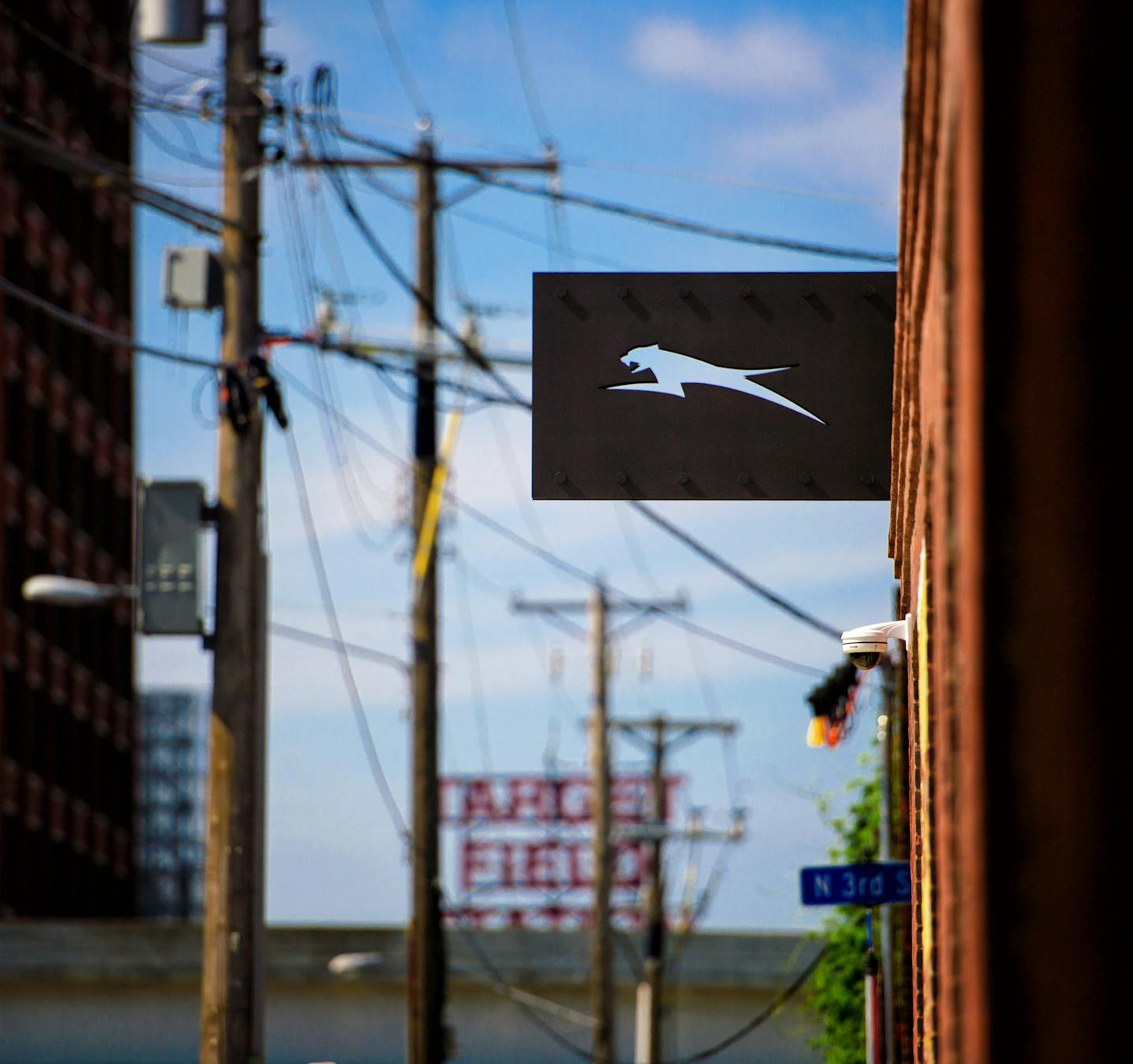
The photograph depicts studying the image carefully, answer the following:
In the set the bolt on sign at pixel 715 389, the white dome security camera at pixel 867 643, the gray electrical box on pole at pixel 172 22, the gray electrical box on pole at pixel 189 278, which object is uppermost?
the gray electrical box on pole at pixel 172 22

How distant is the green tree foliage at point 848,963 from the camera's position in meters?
19.5

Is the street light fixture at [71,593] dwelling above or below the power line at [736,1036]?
above

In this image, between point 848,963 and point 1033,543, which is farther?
point 848,963

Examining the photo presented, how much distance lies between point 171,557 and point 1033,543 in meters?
10.5

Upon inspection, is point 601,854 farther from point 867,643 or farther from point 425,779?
point 867,643

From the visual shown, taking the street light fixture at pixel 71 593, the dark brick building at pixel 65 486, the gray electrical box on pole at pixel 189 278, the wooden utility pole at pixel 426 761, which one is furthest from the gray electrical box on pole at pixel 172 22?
the dark brick building at pixel 65 486

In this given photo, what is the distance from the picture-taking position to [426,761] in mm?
20922

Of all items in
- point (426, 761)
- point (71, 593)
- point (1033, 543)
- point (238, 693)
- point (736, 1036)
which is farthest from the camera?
point (736, 1036)

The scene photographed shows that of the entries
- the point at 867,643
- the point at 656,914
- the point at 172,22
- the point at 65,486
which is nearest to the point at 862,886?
the point at 867,643

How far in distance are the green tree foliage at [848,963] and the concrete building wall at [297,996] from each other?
1007 cm

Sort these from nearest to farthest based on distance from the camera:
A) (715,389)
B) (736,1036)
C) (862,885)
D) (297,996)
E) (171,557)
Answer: (715,389) → (171,557) → (862,885) → (736,1036) → (297,996)

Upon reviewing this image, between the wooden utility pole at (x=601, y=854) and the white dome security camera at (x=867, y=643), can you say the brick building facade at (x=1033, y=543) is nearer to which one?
the white dome security camera at (x=867, y=643)

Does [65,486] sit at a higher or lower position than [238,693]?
higher

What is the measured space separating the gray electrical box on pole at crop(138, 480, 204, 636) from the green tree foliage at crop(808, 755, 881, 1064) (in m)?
7.64
